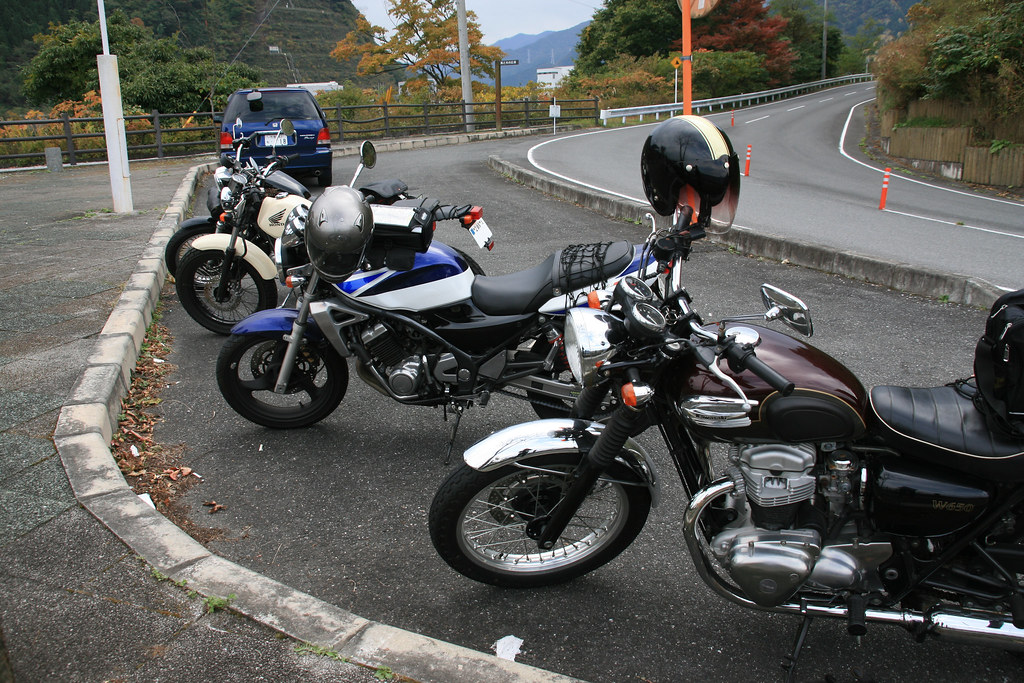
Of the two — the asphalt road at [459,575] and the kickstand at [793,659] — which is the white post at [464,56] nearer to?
→ the asphalt road at [459,575]

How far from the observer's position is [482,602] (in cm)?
280

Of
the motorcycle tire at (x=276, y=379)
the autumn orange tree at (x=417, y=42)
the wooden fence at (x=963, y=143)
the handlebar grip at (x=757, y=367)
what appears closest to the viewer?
the handlebar grip at (x=757, y=367)

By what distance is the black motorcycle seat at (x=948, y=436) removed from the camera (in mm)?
2066

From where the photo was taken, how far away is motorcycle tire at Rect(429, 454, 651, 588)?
2604mm

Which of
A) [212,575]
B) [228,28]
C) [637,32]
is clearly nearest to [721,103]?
[637,32]

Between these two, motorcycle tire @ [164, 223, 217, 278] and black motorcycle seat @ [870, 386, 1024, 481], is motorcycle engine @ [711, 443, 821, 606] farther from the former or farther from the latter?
motorcycle tire @ [164, 223, 217, 278]

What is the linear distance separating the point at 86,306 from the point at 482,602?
15.6ft

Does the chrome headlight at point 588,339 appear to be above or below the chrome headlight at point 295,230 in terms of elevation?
below

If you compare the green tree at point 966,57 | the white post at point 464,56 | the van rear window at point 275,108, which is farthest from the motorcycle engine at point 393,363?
the white post at point 464,56

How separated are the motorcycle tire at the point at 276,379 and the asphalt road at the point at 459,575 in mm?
119

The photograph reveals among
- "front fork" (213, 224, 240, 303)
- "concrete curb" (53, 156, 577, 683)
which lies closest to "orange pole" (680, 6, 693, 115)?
"front fork" (213, 224, 240, 303)

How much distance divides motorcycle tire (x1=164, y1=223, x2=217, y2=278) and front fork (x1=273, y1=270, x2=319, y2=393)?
102 inches

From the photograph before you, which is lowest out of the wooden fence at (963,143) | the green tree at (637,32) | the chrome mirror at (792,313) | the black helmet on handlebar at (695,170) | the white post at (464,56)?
the chrome mirror at (792,313)

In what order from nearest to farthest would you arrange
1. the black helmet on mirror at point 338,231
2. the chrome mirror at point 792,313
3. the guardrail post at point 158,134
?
the chrome mirror at point 792,313
the black helmet on mirror at point 338,231
the guardrail post at point 158,134
